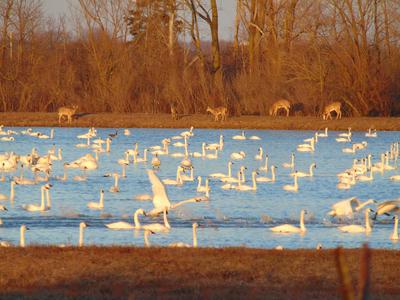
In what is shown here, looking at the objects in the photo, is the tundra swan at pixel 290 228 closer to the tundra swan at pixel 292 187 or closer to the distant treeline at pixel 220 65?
the tundra swan at pixel 292 187

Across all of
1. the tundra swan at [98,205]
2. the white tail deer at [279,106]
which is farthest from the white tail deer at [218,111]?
the tundra swan at [98,205]

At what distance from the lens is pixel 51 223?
15773 mm

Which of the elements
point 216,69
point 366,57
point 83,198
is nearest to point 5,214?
point 83,198

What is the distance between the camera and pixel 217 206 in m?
18.8

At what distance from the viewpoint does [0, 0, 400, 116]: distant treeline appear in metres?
43.7

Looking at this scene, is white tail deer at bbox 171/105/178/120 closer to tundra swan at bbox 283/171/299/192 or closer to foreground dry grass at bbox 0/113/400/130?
foreground dry grass at bbox 0/113/400/130

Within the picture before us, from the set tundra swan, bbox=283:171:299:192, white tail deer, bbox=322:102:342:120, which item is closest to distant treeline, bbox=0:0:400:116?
white tail deer, bbox=322:102:342:120

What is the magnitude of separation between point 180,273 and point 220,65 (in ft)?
130

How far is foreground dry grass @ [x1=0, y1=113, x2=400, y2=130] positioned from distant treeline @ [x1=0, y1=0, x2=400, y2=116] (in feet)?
4.37

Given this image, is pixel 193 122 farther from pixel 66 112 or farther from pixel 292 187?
pixel 292 187

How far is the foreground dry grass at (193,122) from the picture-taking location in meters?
41.9

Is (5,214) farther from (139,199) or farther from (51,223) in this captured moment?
(139,199)

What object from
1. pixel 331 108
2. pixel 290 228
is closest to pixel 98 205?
pixel 290 228

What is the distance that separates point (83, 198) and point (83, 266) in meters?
10.6
